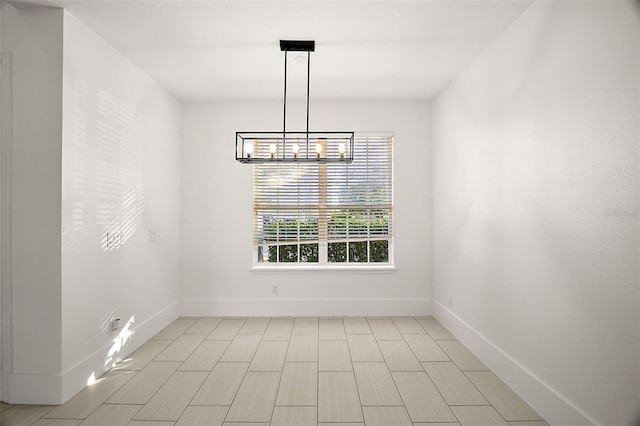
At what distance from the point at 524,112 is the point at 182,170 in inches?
160

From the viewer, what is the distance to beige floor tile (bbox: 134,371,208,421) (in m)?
2.79

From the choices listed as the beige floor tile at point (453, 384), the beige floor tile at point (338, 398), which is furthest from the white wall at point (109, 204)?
the beige floor tile at point (453, 384)

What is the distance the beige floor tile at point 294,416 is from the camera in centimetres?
266

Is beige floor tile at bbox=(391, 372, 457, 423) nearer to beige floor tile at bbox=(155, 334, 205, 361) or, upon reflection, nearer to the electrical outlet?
beige floor tile at bbox=(155, 334, 205, 361)

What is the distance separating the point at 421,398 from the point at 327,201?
301 centimetres

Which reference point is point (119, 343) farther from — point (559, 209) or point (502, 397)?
point (559, 209)

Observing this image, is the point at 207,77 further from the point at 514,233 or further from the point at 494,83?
the point at 514,233

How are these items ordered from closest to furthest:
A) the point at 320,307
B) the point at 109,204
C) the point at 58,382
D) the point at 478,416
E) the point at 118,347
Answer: the point at 478,416 → the point at 58,382 → the point at 109,204 → the point at 118,347 → the point at 320,307

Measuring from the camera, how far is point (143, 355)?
4.02 metres

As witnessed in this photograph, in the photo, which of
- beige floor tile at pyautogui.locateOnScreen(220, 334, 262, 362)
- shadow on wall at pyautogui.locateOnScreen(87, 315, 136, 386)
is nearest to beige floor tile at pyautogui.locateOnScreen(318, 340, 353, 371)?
beige floor tile at pyautogui.locateOnScreen(220, 334, 262, 362)

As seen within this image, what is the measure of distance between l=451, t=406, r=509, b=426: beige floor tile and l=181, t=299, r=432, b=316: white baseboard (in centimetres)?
262

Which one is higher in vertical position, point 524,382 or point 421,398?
point 524,382

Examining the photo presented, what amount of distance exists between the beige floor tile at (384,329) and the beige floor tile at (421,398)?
1038mm

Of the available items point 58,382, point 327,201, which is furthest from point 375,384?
point 327,201
